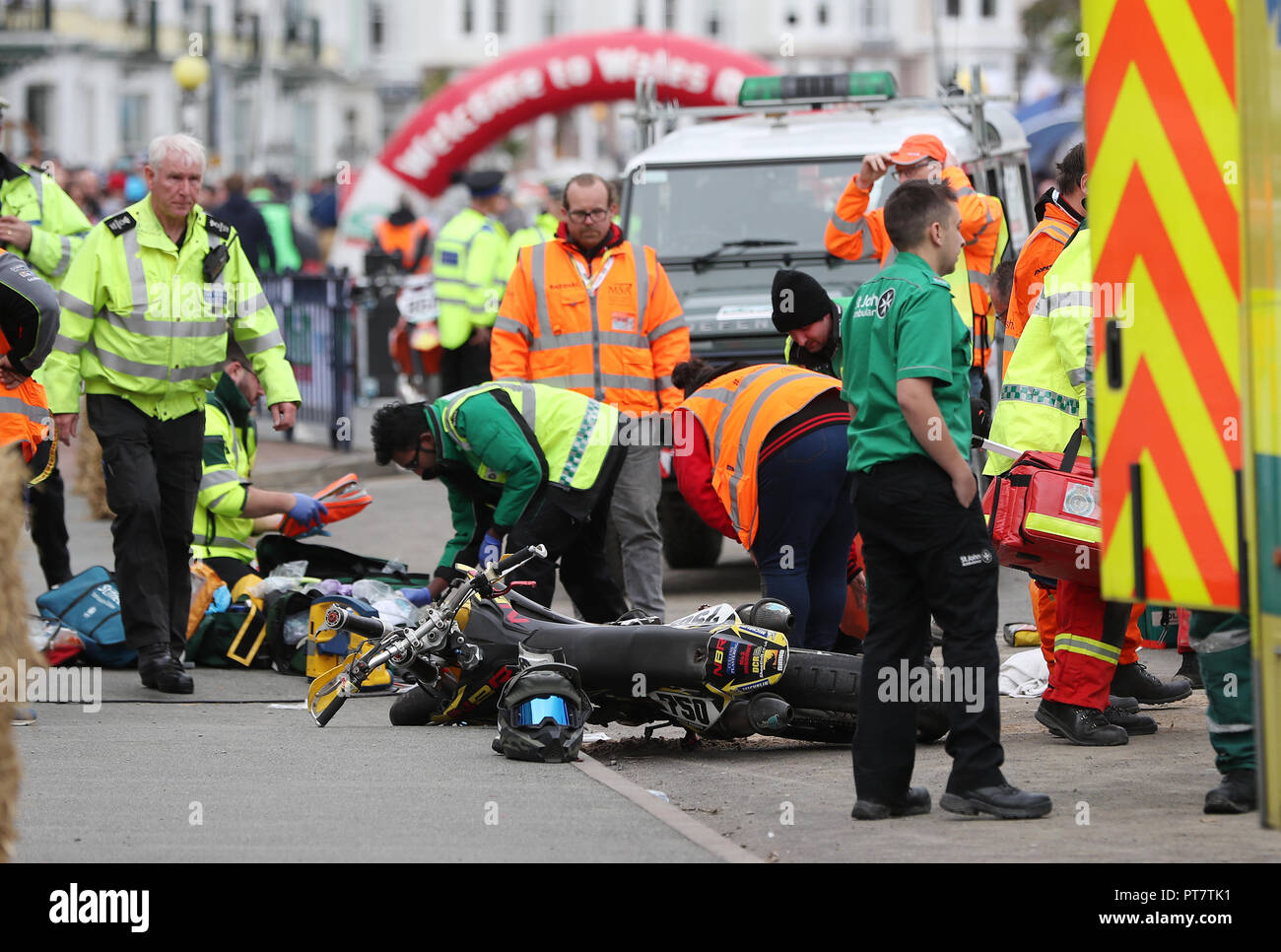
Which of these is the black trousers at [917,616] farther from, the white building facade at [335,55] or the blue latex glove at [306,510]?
the white building facade at [335,55]

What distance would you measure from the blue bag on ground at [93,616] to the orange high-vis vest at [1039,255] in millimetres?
3972

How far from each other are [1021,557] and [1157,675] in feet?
6.21

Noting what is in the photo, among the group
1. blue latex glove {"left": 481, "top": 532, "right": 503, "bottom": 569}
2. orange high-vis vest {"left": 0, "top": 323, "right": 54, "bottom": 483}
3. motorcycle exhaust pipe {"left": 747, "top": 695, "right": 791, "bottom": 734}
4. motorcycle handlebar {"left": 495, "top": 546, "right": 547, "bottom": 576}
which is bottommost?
motorcycle exhaust pipe {"left": 747, "top": 695, "right": 791, "bottom": 734}

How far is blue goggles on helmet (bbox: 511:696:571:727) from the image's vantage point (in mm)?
7031

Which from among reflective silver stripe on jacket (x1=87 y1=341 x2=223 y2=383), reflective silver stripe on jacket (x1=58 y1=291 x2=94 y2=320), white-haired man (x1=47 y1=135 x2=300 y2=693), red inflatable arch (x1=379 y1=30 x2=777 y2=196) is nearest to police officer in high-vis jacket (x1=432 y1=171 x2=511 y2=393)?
white-haired man (x1=47 y1=135 x2=300 y2=693)

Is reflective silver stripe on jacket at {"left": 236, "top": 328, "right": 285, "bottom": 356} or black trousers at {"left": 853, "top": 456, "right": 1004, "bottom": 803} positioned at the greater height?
reflective silver stripe on jacket at {"left": 236, "top": 328, "right": 285, "bottom": 356}

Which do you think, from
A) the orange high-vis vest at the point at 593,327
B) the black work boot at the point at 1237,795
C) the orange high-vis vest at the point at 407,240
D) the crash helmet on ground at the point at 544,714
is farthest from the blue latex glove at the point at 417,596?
the orange high-vis vest at the point at 407,240

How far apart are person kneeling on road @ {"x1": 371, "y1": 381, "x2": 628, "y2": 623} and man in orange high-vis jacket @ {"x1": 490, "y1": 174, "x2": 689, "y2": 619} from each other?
0.88 meters

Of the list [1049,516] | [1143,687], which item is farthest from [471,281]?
[1049,516]

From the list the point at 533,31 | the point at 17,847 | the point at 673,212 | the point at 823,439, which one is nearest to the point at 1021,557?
the point at 823,439

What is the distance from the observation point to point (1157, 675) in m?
8.68

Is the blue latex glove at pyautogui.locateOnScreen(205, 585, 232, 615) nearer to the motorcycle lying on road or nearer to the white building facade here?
the motorcycle lying on road
